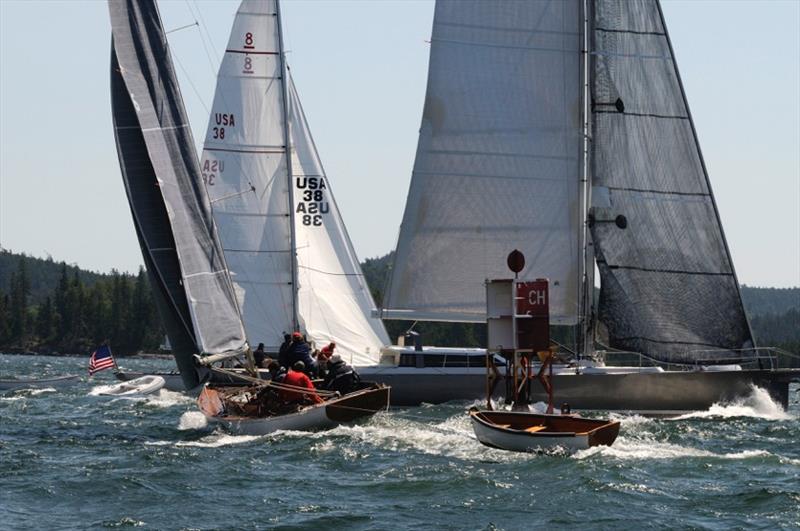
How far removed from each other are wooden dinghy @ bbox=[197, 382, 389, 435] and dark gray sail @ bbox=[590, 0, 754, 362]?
9231 millimetres

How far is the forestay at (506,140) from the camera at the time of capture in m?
39.0

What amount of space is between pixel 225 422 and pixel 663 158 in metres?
14.1

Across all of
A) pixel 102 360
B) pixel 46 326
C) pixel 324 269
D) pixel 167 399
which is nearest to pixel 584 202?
pixel 324 269

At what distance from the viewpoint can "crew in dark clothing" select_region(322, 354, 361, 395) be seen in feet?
107

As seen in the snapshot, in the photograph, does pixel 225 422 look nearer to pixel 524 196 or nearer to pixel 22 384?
pixel 524 196

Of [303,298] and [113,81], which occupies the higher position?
[113,81]

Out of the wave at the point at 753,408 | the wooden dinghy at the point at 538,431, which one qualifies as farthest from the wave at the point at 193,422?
the wave at the point at 753,408

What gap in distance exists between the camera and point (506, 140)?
39000 mm

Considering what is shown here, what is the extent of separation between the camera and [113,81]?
3170 centimetres

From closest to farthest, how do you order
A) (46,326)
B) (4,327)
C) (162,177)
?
1. (162,177)
2. (4,327)
3. (46,326)

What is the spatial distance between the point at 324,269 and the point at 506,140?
10571mm

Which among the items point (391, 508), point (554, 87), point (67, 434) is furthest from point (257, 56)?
point (391, 508)

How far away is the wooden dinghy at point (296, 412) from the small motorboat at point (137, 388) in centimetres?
1625

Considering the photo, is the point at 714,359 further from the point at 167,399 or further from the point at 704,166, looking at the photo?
the point at 167,399
